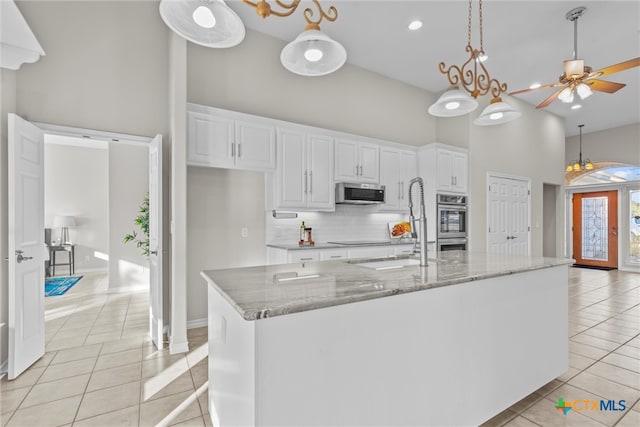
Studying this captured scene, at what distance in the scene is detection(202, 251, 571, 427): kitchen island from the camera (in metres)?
1.18

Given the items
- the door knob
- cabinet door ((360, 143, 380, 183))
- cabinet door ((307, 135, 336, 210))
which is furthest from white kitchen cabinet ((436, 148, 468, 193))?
the door knob

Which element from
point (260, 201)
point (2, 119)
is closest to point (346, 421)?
point (260, 201)

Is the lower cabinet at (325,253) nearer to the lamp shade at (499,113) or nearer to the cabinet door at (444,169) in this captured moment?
the cabinet door at (444,169)

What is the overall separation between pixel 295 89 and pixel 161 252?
8.83ft

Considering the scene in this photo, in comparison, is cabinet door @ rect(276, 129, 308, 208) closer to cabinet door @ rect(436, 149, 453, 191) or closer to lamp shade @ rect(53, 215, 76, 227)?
cabinet door @ rect(436, 149, 453, 191)

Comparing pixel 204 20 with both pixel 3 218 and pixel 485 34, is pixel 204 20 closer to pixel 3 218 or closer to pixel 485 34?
pixel 3 218

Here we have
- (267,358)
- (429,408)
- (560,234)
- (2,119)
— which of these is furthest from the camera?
(560,234)

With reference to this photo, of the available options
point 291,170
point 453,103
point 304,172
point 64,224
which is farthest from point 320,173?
point 64,224

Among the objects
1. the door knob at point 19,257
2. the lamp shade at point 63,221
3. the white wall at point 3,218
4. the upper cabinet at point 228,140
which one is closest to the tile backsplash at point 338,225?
the upper cabinet at point 228,140

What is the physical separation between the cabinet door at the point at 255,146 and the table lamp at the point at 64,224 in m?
6.11

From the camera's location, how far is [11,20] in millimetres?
2123

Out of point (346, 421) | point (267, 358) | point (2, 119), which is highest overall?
point (2, 119)

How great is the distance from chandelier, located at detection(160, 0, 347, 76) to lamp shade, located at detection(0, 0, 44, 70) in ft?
4.37

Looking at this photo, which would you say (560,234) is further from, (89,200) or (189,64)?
(89,200)
